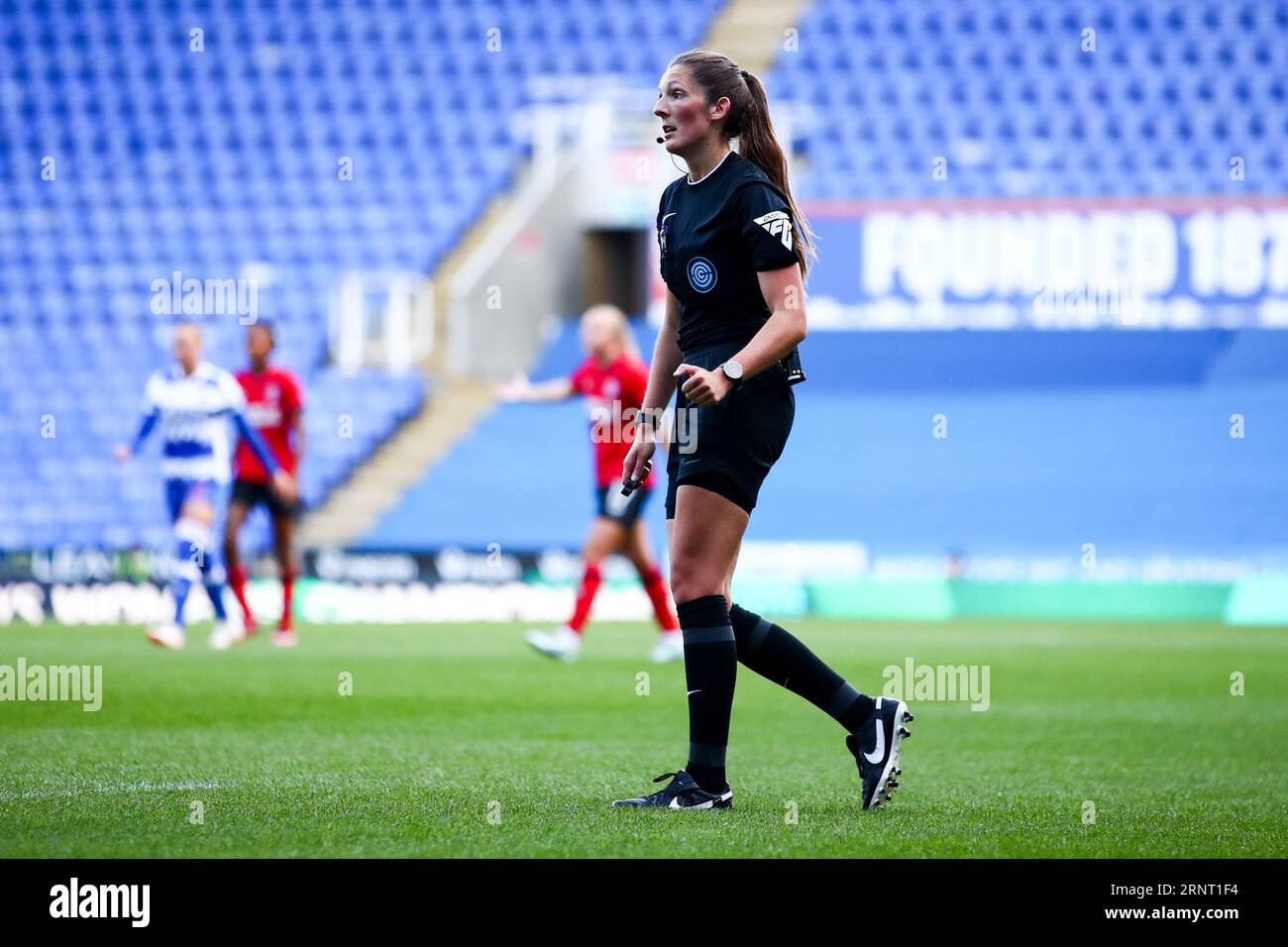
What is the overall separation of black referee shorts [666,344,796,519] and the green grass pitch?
902 mm

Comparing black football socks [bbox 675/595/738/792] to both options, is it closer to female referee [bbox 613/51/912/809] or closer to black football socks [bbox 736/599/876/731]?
female referee [bbox 613/51/912/809]

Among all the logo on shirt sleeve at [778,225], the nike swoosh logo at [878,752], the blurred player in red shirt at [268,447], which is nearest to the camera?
the logo on shirt sleeve at [778,225]

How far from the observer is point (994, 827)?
4.75 meters

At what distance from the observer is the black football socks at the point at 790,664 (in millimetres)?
5234

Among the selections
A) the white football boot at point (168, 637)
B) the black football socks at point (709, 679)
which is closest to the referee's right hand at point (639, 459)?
the black football socks at point (709, 679)

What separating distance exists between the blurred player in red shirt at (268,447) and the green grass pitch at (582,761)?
2.58ft

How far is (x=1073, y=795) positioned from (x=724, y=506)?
1.54 metres

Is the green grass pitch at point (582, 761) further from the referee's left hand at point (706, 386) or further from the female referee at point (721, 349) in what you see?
the referee's left hand at point (706, 386)

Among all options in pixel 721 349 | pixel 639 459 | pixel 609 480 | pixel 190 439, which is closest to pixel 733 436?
pixel 721 349

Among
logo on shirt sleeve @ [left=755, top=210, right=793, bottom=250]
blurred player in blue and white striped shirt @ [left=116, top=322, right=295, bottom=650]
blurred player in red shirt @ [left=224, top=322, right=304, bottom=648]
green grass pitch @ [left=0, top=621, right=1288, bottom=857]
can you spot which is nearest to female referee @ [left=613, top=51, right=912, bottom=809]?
logo on shirt sleeve @ [left=755, top=210, right=793, bottom=250]

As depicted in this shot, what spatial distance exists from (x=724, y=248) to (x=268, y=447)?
26.5ft

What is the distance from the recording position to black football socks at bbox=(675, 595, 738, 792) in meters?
5.00

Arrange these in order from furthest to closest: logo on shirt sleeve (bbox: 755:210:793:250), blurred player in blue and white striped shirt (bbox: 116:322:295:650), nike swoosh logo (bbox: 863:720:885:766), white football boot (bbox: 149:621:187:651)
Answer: blurred player in blue and white striped shirt (bbox: 116:322:295:650) → white football boot (bbox: 149:621:187:651) → nike swoosh logo (bbox: 863:720:885:766) → logo on shirt sleeve (bbox: 755:210:793:250)
